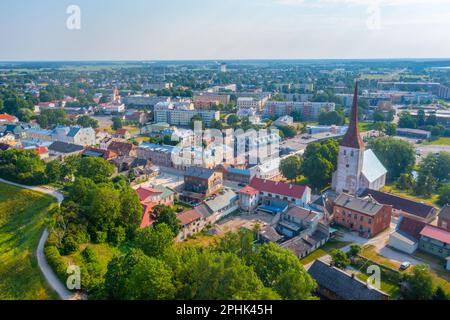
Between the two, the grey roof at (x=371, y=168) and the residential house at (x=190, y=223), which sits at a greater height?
the grey roof at (x=371, y=168)

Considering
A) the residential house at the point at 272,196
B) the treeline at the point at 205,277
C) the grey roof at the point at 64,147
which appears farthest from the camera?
the grey roof at the point at 64,147

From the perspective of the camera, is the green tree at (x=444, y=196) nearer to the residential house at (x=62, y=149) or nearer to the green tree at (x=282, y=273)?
the green tree at (x=282, y=273)

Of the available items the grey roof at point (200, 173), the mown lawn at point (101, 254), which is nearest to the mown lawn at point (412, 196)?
the grey roof at point (200, 173)

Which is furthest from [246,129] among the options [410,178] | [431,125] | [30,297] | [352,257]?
[30,297]

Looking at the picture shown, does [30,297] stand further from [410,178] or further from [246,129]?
[246,129]

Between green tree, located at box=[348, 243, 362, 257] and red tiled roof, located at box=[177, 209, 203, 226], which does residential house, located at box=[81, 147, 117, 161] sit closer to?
red tiled roof, located at box=[177, 209, 203, 226]

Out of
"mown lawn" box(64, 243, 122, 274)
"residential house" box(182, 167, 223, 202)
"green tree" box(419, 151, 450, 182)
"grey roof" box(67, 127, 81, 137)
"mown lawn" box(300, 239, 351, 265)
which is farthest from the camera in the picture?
"grey roof" box(67, 127, 81, 137)

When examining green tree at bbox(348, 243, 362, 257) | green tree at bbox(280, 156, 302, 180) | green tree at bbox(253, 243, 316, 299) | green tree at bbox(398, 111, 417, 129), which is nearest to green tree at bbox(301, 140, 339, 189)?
green tree at bbox(280, 156, 302, 180)
